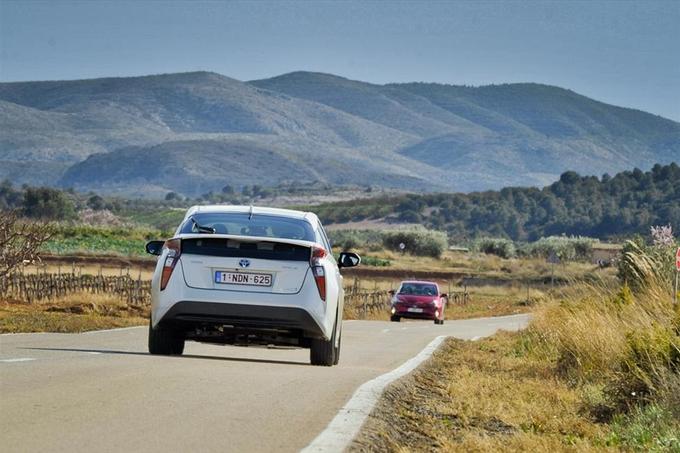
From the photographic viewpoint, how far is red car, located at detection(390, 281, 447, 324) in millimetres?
50500

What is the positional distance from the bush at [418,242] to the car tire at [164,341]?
426 ft

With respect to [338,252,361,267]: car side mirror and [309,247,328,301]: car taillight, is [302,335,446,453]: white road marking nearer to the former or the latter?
[309,247,328,301]: car taillight

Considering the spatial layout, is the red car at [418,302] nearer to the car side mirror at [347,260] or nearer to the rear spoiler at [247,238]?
the car side mirror at [347,260]

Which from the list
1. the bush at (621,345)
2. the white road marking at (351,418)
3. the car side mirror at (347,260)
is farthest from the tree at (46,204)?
the white road marking at (351,418)

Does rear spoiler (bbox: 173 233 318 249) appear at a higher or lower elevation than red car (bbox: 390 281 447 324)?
higher

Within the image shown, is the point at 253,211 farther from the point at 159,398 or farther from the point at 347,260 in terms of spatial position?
the point at 159,398

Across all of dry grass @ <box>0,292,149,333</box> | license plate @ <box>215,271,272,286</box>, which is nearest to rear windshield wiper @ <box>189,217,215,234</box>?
license plate @ <box>215,271,272,286</box>

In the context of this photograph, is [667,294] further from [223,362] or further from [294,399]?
[294,399]

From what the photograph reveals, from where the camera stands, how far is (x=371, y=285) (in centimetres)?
9188

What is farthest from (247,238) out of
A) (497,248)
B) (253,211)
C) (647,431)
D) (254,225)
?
(497,248)

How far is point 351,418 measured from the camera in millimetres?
12312

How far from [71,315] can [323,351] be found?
15.0 metres

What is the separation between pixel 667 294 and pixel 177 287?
28.6 ft

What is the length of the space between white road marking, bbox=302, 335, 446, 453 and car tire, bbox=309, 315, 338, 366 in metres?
0.70
